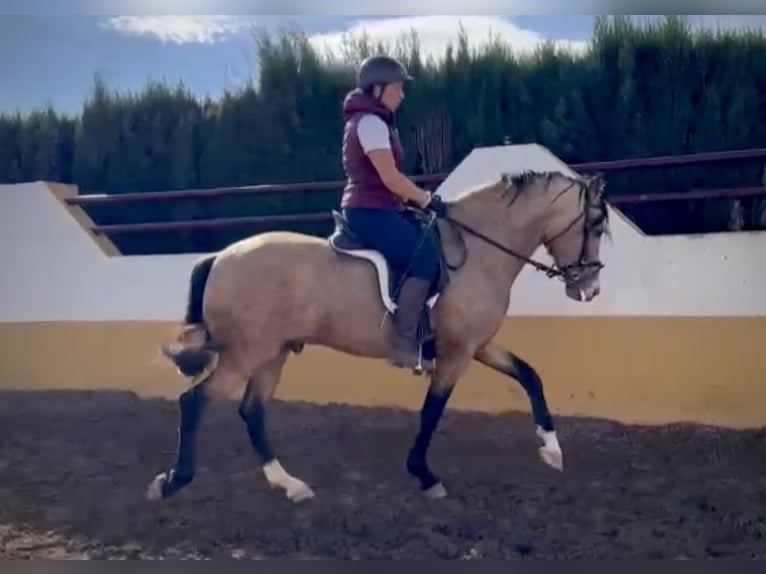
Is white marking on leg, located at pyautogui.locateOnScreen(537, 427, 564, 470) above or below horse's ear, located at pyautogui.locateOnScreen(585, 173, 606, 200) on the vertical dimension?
below

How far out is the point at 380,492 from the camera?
220 inches

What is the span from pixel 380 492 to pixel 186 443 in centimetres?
91

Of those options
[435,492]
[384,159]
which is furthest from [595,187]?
[435,492]

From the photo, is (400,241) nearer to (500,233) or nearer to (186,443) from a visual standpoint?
(500,233)

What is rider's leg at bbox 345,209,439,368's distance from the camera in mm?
5379

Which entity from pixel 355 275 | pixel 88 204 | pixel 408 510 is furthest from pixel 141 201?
pixel 408 510

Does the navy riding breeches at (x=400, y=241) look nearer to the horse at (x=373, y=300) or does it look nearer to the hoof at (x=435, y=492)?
the horse at (x=373, y=300)

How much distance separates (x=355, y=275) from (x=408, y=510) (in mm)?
1084

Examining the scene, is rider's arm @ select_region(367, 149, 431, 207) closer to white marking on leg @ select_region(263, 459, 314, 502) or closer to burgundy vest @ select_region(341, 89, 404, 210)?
burgundy vest @ select_region(341, 89, 404, 210)

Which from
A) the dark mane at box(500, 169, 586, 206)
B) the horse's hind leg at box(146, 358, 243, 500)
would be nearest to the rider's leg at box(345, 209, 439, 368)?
Result: the dark mane at box(500, 169, 586, 206)

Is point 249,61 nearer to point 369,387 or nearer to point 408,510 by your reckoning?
point 369,387

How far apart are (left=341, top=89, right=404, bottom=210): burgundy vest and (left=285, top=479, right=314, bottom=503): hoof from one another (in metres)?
1.29

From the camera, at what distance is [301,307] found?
553 cm

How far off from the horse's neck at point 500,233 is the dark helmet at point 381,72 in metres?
0.65
